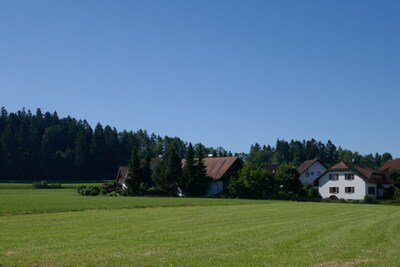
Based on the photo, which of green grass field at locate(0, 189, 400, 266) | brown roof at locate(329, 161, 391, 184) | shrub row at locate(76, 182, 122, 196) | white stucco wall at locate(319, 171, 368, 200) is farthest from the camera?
shrub row at locate(76, 182, 122, 196)

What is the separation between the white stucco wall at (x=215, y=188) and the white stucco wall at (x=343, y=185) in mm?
18708

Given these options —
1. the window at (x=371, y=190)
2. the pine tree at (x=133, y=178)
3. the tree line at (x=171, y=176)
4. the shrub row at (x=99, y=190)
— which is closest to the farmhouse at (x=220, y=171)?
the tree line at (x=171, y=176)

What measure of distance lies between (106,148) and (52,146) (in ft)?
62.2

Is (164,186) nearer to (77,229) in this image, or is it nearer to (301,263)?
(77,229)

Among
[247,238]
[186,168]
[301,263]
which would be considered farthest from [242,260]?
[186,168]

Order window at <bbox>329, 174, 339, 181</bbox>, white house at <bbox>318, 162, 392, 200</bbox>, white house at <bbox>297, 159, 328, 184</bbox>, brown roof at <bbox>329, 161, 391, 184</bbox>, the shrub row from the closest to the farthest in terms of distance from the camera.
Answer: white house at <bbox>318, 162, 392, 200</bbox> → brown roof at <bbox>329, 161, 391, 184</bbox> → the shrub row → window at <bbox>329, 174, 339, 181</bbox> → white house at <bbox>297, 159, 328, 184</bbox>

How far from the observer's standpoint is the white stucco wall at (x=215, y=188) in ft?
308

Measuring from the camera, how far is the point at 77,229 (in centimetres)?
2423

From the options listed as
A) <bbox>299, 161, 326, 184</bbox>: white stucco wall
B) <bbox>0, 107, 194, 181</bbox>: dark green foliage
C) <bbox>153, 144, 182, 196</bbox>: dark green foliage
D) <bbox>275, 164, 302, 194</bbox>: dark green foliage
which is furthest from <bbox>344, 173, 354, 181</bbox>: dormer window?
<bbox>0, 107, 194, 181</bbox>: dark green foliage

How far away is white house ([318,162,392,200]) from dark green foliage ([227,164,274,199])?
15.0 meters

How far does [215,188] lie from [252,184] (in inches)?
595

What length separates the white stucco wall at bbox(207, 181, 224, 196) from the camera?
94.0 metres

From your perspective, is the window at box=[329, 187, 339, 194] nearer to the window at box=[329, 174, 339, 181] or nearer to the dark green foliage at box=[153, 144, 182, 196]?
the window at box=[329, 174, 339, 181]

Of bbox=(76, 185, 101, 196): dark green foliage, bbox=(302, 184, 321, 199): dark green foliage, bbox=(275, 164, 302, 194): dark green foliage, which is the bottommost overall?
bbox=(76, 185, 101, 196): dark green foliage
